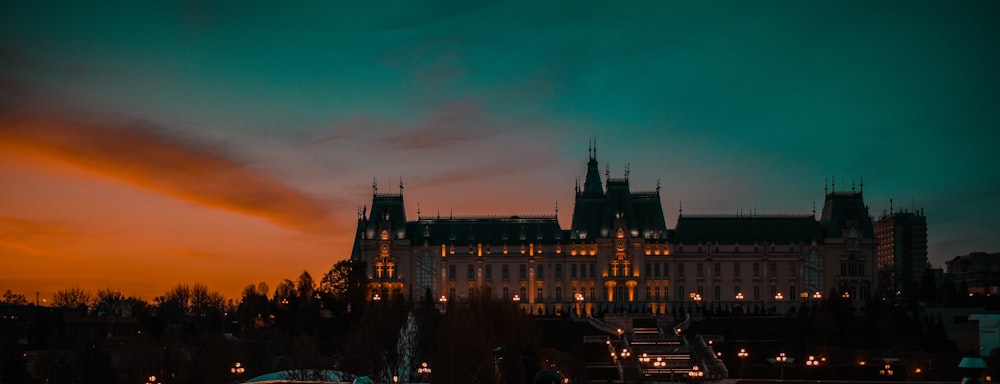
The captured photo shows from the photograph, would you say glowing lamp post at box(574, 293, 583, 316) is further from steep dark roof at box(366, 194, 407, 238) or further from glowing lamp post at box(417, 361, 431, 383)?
glowing lamp post at box(417, 361, 431, 383)

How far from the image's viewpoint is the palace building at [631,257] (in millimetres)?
120375

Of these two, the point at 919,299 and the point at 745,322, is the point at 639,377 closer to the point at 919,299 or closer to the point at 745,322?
the point at 745,322

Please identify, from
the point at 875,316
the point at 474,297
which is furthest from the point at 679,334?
the point at 474,297

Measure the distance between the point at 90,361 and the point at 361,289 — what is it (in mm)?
45117

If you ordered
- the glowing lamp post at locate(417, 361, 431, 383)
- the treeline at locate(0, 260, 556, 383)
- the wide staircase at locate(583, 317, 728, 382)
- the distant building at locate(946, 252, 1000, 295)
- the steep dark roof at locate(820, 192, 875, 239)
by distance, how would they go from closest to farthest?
the treeline at locate(0, 260, 556, 383) → the glowing lamp post at locate(417, 361, 431, 383) → the wide staircase at locate(583, 317, 728, 382) → the steep dark roof at locate(820, 192, 875, 239) → the distant building at locate(946, 252, 1000, 295)

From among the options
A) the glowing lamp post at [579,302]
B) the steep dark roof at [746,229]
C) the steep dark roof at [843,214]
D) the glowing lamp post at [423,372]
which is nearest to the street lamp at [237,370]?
the glowing lamp post at [423,372]

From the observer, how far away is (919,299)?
125500mm

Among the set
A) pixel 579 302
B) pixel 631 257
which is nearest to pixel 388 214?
pixel 579 302

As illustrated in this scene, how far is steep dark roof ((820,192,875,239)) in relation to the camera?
399 ft

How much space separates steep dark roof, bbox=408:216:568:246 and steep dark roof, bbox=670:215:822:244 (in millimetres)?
11988

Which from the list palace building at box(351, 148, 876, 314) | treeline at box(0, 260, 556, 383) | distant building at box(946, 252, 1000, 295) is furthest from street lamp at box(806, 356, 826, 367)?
distant building at box(946, 252, 1000, 295)

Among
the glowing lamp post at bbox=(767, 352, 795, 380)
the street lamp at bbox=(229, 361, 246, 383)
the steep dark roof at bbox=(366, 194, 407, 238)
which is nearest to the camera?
the street lamp at bbox=(229, 361, 246, 383)

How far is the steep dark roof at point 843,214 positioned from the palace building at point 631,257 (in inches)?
4.5

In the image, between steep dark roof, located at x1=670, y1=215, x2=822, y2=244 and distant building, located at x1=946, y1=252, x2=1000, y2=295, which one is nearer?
steep dark roof, located at x1=670, y1=215, x2=822, y2=244
